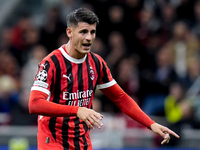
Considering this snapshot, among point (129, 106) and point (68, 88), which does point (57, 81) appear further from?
point (129, 106)

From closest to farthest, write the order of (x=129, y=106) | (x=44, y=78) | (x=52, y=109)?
(x=52, y=109) → (x=44, y=78) → (x=129, y=106)

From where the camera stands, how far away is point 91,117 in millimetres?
3840

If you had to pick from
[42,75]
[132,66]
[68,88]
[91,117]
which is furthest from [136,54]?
[91,117]

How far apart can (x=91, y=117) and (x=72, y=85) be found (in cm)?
86

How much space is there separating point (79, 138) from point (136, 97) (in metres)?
5.06

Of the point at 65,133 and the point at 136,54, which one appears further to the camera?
the point at 136,54

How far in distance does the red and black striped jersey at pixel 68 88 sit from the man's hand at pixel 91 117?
598 millimetres

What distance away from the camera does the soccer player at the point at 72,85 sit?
14.6 feet

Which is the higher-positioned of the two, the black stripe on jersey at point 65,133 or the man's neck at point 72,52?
the man's neck at point 72,52

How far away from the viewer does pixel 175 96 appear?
915 cm

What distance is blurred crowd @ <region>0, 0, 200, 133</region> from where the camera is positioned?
939cm

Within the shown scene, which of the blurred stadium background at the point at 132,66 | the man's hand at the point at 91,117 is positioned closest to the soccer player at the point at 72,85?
the man's hand at the point at 91,117

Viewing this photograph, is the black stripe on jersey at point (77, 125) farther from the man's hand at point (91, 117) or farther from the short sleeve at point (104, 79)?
the man's hand at point (91, 117)

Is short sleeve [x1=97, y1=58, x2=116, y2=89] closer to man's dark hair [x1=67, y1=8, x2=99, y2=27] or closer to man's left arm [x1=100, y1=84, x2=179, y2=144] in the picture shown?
man's left arm [x1=100, y1=84, x2=179, y2=144]
